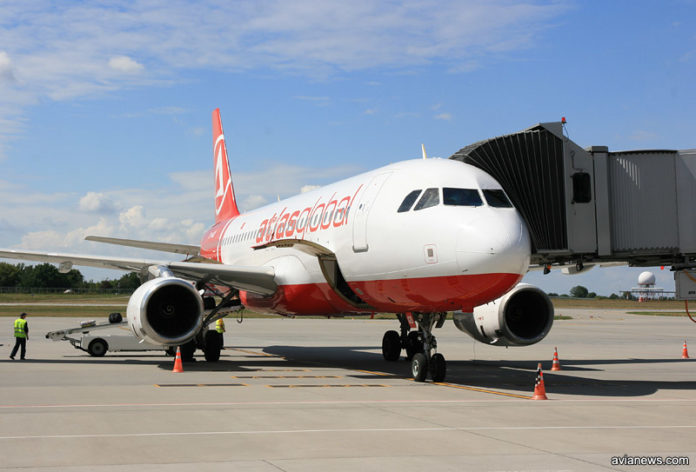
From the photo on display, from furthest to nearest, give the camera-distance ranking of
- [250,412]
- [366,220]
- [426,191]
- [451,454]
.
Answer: [366,220] → [426,191] → [250,412] → [451,454]

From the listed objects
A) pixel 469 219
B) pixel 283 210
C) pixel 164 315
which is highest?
pixel 283 210

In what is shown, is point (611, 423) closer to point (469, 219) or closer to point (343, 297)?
point (469, 219)

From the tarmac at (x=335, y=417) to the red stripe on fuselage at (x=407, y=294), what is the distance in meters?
1.35

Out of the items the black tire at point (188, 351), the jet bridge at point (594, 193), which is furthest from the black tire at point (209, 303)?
the jet bridge at point (594, 193)

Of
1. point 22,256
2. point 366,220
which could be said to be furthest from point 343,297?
point 22,256

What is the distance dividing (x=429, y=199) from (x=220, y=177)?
17575 mm

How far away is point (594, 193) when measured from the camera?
48.0ft

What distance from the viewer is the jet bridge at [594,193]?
14.4 m

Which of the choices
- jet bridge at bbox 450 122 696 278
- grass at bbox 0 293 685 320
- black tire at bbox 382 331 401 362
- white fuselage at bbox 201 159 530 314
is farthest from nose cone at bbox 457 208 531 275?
grass at bbox 0 293 685 320

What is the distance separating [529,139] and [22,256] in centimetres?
1414

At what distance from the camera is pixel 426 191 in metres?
12.8

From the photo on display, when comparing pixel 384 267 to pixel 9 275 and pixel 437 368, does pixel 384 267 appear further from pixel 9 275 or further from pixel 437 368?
pixel 9 275

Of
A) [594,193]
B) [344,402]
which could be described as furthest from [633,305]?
[344,402]

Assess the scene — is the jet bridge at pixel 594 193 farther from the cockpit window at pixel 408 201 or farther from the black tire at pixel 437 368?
the black tire at pixel 437 368
